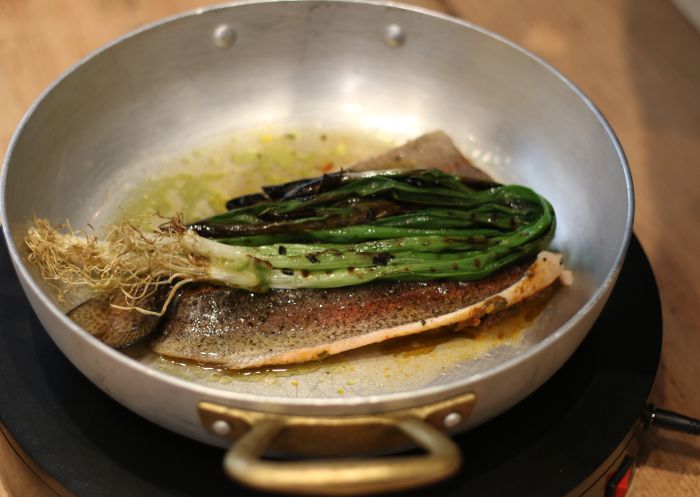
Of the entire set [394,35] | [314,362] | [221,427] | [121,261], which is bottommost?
[314,362]

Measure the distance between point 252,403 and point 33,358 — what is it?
0.59 metres

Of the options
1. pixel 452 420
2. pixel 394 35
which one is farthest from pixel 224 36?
pixel 452 420

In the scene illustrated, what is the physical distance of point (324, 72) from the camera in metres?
2.02

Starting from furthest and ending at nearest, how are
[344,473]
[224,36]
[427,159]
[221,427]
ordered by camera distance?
1. [224,36]
2. [427,159]
3. [221,427]
4. [344,473]

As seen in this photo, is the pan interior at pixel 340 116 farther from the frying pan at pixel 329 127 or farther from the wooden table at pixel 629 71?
the wooden table at pixel 629 71

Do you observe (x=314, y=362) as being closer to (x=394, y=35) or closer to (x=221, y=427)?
(x=221, y=427)

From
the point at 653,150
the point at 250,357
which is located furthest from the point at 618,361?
the point at 653,150

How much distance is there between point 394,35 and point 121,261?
3.28 ft

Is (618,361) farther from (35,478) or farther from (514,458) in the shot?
(35,478)

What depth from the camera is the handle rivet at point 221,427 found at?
3.39ft

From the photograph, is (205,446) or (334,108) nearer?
(205,446)

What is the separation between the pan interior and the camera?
4.93 ft

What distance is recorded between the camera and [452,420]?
1.07 m

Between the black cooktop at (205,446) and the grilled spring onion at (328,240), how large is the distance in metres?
0.19
